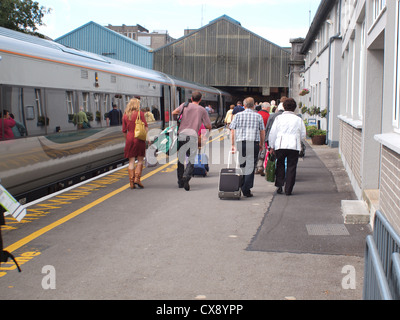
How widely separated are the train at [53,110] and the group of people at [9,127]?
0.06 meters

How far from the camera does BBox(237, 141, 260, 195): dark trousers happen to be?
383 inches

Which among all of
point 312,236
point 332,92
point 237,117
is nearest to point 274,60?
point 332,92

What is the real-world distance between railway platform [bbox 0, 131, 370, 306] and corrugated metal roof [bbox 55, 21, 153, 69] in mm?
40320

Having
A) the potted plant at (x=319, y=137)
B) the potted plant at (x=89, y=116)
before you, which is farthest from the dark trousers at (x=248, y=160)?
the potted plant at (x=319, y=137)

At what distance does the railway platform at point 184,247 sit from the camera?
4.84 m

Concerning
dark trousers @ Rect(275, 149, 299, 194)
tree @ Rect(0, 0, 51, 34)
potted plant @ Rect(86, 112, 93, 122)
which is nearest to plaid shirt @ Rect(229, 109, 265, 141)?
dark trousers @ Rect(275, 149, 299, 194)

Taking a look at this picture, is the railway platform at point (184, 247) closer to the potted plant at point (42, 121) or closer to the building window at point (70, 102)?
the potted plant at point (42, 121)

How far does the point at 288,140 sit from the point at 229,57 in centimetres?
3856

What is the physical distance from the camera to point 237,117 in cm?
993

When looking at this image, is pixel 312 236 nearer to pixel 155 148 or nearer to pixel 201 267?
pixel 201 267

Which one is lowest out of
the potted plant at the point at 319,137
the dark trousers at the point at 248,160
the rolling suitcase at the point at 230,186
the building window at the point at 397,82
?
the potted plant at the point at 319,137

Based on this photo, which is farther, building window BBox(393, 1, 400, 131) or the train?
the train

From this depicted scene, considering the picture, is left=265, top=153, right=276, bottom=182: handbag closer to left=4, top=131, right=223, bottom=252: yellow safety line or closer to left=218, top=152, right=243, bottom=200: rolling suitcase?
left=218, top=152, right=243, bottom=200: rolling suitcase
